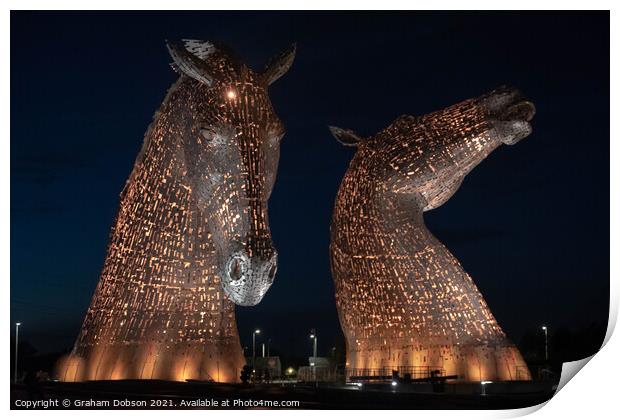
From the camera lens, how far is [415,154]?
40.0 ft

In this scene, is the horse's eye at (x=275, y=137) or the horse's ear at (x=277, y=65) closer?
the horse's eye at (x=275, y=137)

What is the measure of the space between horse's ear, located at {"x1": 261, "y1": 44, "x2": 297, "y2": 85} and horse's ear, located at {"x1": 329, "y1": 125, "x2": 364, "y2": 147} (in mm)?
3576

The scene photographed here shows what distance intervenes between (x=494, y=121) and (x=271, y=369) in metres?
5.06

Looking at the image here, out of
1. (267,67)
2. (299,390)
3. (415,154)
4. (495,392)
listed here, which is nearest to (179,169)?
(267,67)

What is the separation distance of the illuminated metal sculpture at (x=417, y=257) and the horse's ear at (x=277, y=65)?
3270 mm

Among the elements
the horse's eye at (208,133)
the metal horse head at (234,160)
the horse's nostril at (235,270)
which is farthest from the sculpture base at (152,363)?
the horse's eye at (208,133)

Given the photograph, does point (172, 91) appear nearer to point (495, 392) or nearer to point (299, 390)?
point (299, 390)

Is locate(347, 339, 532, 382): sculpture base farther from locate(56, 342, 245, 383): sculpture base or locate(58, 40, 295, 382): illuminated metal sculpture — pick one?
locate(56, 342, 245, 383): sculpture base

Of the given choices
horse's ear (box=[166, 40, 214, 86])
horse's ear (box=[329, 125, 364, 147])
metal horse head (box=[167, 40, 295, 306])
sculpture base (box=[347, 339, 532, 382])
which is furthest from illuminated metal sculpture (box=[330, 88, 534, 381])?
horse's ear (box=[166, 40, 214, 86])

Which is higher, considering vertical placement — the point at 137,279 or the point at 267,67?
the point at 267,67

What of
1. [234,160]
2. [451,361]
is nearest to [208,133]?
[234,160]

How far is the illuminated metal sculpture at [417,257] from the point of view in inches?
469

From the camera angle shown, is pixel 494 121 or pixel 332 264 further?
pixel 332 264

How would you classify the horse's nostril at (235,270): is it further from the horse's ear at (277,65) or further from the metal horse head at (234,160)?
the horse's ear at (277,65)
